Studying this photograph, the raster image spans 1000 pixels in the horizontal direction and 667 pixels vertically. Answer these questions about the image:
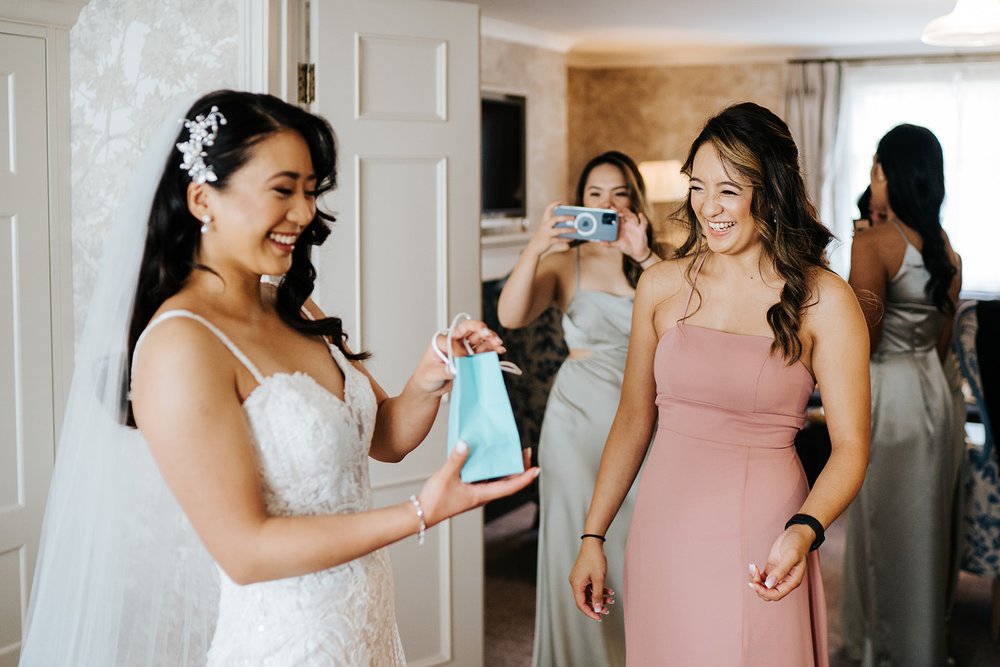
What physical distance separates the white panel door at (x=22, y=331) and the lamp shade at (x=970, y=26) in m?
3.13

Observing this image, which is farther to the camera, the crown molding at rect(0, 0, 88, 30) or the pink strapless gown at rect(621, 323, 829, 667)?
the crown molding at rect(0, 0, 88, 30)

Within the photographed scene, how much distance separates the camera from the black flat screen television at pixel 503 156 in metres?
6.94

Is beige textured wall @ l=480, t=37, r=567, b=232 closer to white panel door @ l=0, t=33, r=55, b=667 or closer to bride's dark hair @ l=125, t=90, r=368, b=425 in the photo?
white panel door @ l=0, t=33, r=55, b=667

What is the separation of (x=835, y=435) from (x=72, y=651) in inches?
55.7

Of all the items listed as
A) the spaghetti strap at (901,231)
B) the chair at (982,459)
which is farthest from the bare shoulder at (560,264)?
the chair at (982,459)

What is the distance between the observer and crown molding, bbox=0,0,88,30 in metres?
2.71

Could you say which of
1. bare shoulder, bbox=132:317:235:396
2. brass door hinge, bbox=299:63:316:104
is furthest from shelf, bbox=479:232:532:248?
bare shoulder, bbox=132:317:235:396

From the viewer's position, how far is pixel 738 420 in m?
1.90

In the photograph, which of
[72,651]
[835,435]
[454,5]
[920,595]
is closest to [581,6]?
[454,5]

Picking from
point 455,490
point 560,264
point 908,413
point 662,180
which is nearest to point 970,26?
point 908,413

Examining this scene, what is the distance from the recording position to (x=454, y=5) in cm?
301

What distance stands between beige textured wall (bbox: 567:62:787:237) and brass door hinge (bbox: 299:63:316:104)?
6.00 metres

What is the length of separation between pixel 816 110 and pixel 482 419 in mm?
7843

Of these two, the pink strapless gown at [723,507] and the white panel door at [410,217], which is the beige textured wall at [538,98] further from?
the pink strapless gown at [723,507]
